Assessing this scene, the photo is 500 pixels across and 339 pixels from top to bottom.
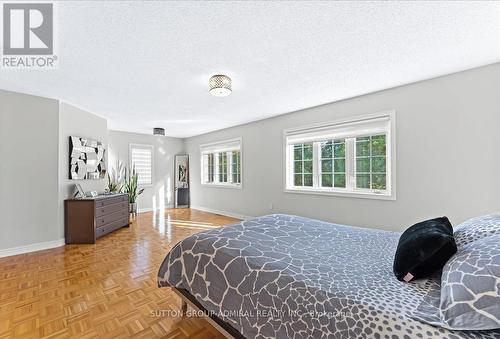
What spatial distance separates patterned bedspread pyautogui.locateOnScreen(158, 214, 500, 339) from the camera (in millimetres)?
863

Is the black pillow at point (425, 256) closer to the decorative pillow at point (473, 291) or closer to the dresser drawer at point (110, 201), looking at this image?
the decorative pillow at point (473, 291)

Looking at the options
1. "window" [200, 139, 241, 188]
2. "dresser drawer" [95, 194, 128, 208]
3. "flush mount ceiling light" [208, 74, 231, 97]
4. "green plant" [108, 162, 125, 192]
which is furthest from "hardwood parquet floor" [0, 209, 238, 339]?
"window" [200, 139, 241, 188]

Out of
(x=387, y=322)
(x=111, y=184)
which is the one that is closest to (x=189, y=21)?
(x=387, y=322)

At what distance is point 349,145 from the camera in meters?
3.51

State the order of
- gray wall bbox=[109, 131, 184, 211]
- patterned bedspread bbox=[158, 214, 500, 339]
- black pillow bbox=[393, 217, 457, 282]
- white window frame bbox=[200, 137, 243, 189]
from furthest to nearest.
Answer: gray wall bbox=[109, 131, 184, 211] < white window frame bbox=[200, 137, 243, 189] < black pillow bbox=[393, 217, 457, 282] < patterned bedspread bbox=[158, 214, 500, 339]

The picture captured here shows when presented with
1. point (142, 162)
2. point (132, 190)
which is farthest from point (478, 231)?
point (142, 162)

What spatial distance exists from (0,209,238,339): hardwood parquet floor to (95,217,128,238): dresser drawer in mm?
286

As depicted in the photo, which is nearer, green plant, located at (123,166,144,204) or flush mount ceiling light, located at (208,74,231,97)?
flush mount ceiling light, located at (208,74,231,97)

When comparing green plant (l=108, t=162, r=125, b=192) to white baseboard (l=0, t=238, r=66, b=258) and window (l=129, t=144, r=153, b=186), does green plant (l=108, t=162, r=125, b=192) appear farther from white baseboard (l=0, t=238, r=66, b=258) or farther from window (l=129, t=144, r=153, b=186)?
white baseboard (l=0, t=238, r=66, b=258)

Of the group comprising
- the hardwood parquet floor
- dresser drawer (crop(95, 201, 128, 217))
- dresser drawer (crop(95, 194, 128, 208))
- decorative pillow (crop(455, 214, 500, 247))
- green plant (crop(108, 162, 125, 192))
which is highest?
green plant (crop(108, 162, 125, 192))

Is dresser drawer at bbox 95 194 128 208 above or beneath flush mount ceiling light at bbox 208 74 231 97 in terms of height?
beneath

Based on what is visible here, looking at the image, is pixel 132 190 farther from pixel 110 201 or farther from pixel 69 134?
pixel 69 134

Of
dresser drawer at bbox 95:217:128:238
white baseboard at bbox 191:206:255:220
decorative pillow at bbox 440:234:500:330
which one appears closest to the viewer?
decorative pillow at bbox 440:234:500:330

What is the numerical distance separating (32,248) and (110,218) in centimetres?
Result: 107
